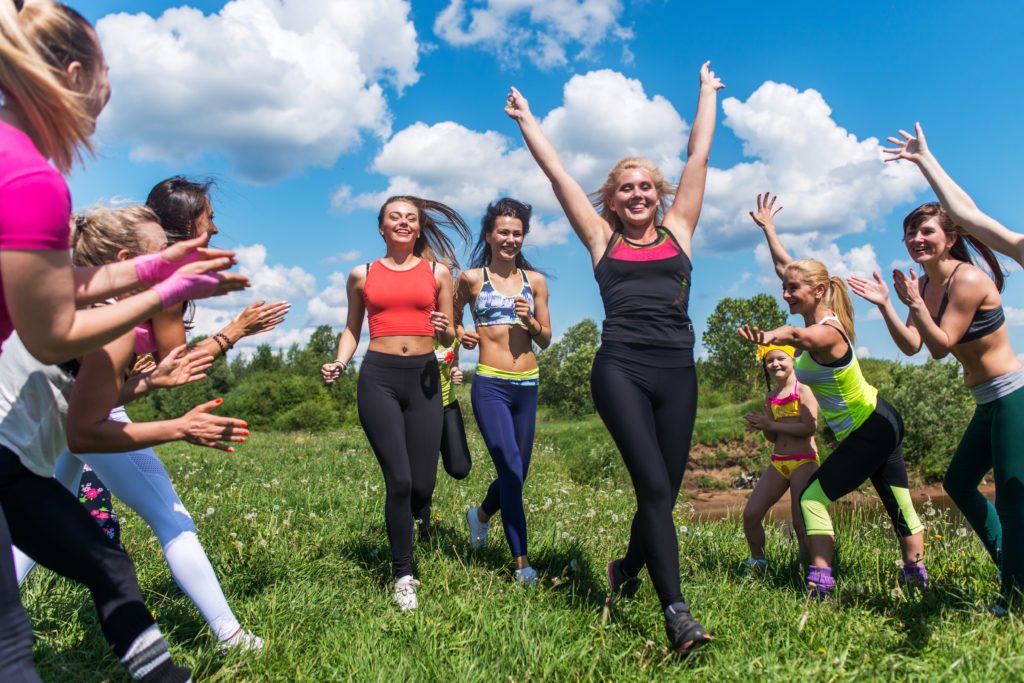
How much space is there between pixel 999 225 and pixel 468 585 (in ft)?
11.6

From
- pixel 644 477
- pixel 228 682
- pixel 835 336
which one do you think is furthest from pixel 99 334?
pixel 835 336

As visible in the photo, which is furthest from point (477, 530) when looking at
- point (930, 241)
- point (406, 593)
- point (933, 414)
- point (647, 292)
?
point (933, 414)

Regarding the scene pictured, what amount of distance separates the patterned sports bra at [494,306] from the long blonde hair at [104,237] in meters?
2.78

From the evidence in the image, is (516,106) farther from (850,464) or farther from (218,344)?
(850,464)

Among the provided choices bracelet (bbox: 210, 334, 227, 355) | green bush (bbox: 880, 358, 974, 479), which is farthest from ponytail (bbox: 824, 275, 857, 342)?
green bush (bbox: 880, 358, 974, 479)

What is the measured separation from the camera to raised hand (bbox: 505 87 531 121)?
14.8ft

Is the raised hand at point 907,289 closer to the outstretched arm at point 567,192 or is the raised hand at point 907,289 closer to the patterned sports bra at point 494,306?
the outstretched arm at point 567,192

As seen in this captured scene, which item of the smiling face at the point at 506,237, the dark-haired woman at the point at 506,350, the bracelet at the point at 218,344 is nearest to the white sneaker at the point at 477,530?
the dark-haired woman at the point at 506,350

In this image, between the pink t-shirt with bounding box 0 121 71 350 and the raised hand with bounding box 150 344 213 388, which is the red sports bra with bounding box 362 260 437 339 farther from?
the pink t-shirt with bounding box 0 121 71 350

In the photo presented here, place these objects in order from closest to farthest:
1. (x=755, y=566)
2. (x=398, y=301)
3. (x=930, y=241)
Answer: (x=930, y=241) → (x=755, y=566) → (x=398, y=301)

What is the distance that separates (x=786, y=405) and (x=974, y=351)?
156 cm

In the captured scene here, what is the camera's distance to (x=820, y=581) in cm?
454

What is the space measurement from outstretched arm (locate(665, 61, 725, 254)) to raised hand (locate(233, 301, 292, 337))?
2215mm

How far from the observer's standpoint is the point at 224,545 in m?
4.68
